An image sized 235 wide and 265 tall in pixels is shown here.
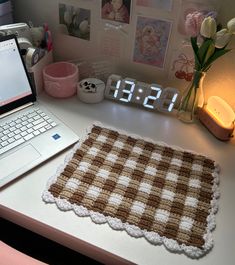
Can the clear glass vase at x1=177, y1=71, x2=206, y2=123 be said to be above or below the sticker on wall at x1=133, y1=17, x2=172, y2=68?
below

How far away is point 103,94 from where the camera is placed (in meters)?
1.11

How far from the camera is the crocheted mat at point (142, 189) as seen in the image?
709 mm

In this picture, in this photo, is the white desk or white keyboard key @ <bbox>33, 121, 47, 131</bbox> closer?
the white desk

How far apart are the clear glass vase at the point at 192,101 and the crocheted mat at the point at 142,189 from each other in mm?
173

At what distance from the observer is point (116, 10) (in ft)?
3.29

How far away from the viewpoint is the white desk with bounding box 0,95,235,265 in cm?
67

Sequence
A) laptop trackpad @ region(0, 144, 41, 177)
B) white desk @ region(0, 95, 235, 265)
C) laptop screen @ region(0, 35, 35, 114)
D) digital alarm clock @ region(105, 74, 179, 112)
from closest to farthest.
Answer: white desk @ region(0, 95, 235, 265) → laptop trackpad @ region(0, 144, 41, 177) → laptop screen @ region(0, 35, 35, 114) → digital alarm clock @ region(105, 74, 179, 112)

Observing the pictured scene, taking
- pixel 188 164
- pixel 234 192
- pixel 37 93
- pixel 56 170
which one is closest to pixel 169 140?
pixel 188 164

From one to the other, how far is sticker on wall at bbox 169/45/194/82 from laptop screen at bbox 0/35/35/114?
1.59 feet

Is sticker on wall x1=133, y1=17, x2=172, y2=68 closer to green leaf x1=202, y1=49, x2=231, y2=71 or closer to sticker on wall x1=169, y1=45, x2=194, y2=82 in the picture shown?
sticker on wall x1=169, y1=45, x2=194, y2=82

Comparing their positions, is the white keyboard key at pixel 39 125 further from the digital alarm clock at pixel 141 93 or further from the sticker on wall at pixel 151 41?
the sticker on wall at pixel 151 41

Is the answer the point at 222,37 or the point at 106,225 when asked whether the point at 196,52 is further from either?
the point at 106,225

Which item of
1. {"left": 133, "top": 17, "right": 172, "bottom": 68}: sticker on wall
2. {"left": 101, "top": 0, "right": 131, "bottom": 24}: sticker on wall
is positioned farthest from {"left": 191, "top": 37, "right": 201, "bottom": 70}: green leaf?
{"left": 101, "top": 0, "right": 131, "bottom": 24}: sticker on wall

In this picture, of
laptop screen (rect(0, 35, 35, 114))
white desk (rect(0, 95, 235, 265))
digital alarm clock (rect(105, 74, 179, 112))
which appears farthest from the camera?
digital alarm clock (rect(105, 74, 179, 112))
